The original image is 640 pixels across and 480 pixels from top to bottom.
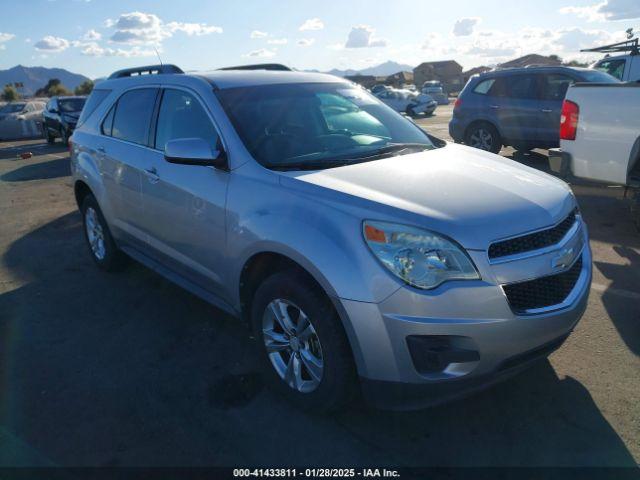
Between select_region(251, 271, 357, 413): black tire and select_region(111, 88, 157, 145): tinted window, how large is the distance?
2009mm

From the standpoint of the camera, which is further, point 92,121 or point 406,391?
point 92,121

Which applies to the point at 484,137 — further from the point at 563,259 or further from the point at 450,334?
the point at 450,334

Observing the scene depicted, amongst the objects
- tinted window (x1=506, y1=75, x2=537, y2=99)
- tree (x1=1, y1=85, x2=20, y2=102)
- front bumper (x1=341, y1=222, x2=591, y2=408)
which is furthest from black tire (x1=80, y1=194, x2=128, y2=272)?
tree (x1=1, y1=85, x2=20, y2=102)

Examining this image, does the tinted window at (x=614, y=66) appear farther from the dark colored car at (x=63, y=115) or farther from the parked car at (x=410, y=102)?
the dark colored car at (x=63, y=115)

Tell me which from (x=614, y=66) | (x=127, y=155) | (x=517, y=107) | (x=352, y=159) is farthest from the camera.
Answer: (x=614, y=66)

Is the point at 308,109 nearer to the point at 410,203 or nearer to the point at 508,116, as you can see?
the point at 410,203

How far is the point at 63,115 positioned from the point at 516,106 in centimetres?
1428

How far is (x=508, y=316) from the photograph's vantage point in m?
2.37

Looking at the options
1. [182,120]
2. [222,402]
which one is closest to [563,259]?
[222,402]

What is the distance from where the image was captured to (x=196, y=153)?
123 inches

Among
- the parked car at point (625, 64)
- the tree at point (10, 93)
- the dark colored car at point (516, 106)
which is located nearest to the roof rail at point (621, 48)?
the parked car at point (625, 64)

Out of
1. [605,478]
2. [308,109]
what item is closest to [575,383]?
[605,478]

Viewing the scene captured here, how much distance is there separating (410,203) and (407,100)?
2657cm

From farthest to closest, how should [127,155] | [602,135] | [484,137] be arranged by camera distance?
[484,137] → [602,135] → [127,155]
